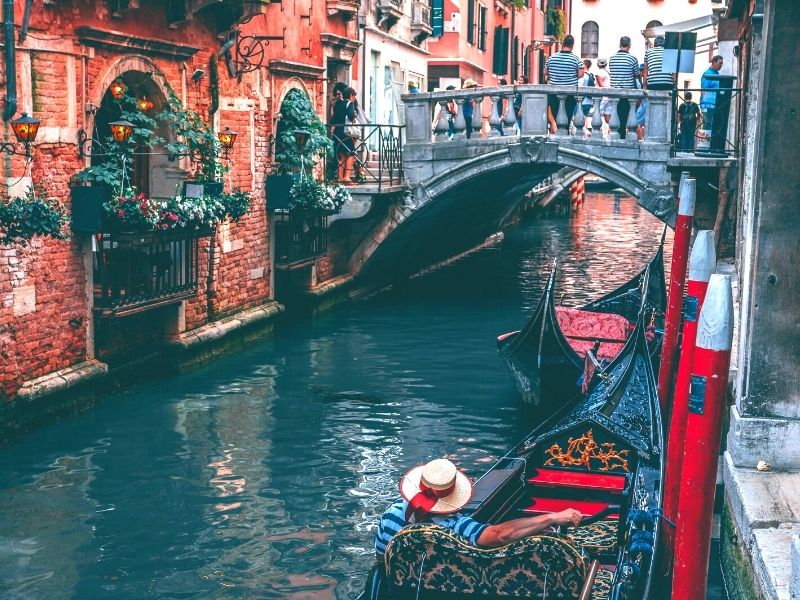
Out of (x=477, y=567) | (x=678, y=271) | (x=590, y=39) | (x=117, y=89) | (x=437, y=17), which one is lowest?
(x=477, y=567)

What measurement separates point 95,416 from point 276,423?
41.3 inches

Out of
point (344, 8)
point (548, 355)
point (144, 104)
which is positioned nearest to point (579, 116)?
point (344, 8)

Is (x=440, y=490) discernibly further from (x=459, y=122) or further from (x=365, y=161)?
(x=365, y=161)

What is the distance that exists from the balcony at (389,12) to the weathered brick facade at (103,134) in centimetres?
315

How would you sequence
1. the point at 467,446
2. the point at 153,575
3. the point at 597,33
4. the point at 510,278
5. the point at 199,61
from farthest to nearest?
1. the point at 597,33
2. the point at 510,278
3. the point at 199,61
4. the point at 467,446
5. the point at 153,575

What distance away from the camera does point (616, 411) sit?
5.36m

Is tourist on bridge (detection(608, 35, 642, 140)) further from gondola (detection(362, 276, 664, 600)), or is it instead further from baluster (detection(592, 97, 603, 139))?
gondola (detection(362, 276, 664, 600))

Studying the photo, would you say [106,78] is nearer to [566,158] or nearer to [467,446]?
[467,446]

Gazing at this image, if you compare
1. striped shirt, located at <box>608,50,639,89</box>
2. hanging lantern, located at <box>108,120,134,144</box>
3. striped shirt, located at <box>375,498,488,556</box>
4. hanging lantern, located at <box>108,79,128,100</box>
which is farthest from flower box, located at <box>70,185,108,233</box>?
striped shirt, located at <box>608,50,639,89</box>

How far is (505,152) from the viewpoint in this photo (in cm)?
1098

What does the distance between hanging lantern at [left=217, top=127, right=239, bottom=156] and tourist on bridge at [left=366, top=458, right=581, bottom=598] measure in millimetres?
5532

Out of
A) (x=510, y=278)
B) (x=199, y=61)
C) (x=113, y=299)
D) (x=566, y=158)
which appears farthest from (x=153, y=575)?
(x=510, y=278)

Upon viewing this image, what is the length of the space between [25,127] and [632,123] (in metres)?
5.74

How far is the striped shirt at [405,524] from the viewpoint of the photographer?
12.0 ft
